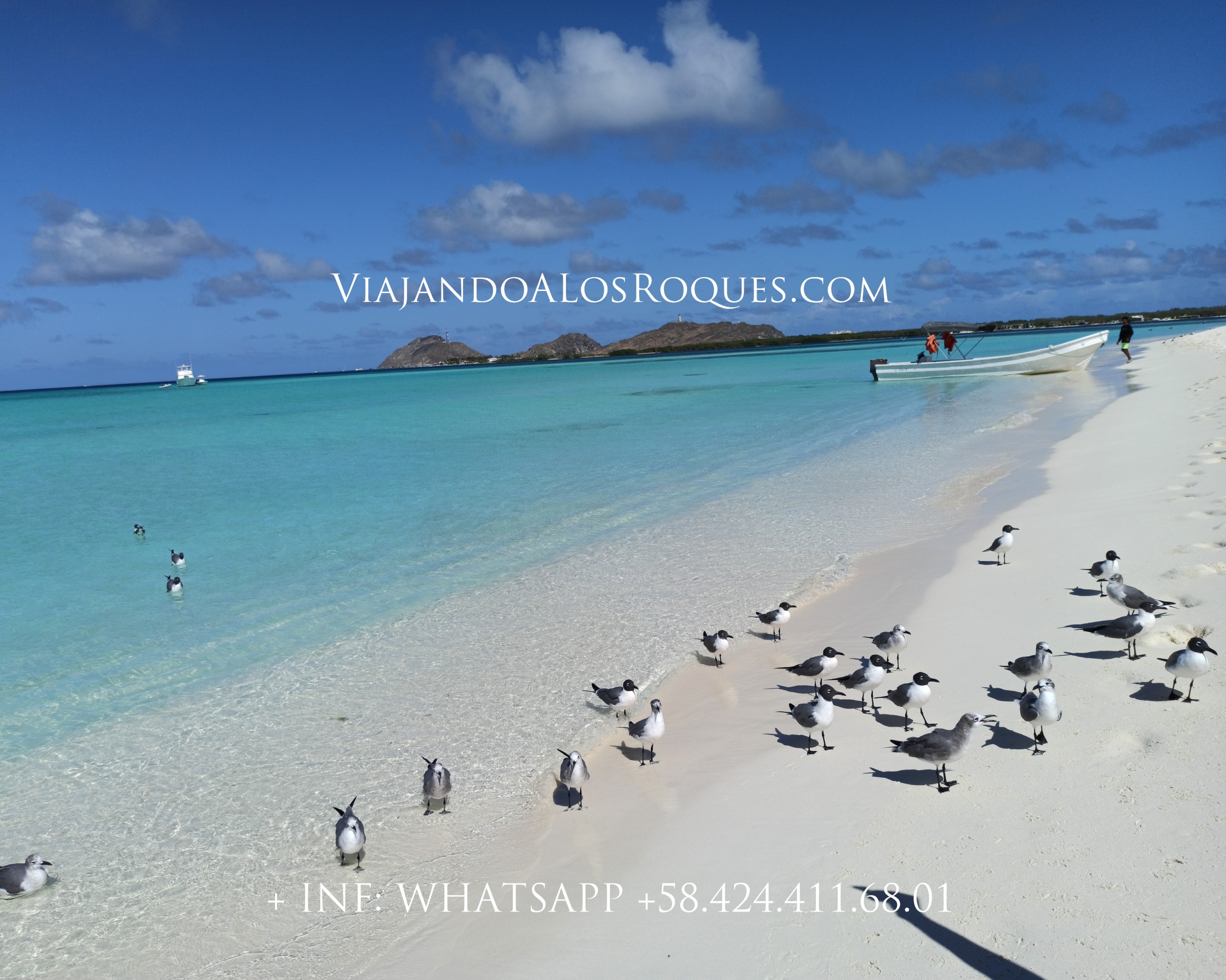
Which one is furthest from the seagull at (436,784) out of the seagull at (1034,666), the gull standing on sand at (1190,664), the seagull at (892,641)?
the gull standing on sand at (1190,664)

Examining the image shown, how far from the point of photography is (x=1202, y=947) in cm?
386

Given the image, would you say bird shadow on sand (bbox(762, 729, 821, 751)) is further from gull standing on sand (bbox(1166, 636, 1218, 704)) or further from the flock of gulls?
gull standing on sand (bbox(1166, 636, 1218, 704))

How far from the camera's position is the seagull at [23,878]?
5.69 metres

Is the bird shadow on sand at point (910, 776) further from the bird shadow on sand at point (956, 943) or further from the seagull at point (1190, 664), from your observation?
the seagull at point (1190, 664)

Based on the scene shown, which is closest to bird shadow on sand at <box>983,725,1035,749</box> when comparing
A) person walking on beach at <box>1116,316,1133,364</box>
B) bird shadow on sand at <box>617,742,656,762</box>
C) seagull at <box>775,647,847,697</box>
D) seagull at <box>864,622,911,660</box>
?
seagull at <box>864,622,911,660</box>

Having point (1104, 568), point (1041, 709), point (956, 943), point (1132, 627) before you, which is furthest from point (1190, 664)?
point (956, 943)

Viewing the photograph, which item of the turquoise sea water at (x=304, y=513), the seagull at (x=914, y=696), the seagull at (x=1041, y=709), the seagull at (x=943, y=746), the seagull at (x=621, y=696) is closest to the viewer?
the seagull at (x=943, y=746)

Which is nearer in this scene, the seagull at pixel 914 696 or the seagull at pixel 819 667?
the seagull at pixel 914 696

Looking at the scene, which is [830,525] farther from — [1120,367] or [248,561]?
[1120,367]

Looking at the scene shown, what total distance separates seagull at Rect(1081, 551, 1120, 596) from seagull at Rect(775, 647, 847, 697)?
11.1ft

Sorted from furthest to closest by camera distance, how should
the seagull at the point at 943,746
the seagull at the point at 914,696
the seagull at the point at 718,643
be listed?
the seagull at the point at 718,643, the seagull at the point at 914,696, the seagull at the point at 943,746

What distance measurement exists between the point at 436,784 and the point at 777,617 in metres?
4.42

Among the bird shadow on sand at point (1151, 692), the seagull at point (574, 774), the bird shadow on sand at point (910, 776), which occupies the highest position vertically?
the bird shadow on sand at point (1151, 692)

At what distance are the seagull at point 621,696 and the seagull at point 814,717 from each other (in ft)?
5.30
